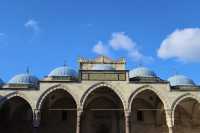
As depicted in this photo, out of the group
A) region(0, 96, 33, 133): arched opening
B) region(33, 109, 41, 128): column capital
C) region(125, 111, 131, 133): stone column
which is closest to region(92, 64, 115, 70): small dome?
region(125, 111, 131, 133): stone column

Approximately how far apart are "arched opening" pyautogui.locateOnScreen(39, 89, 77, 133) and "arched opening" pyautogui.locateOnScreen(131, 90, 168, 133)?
167 inches

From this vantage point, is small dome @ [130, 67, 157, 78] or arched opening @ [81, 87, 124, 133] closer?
arched opening @ [81, 87, 124, 133]

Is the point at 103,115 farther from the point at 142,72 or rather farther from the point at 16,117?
the point at 16,117

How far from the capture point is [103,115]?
2466cm

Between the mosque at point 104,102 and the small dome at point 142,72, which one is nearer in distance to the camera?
the mosque at point 104,102

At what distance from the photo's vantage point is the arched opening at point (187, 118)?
82.1ft

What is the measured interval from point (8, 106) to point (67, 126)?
425cm

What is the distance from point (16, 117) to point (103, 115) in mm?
6033

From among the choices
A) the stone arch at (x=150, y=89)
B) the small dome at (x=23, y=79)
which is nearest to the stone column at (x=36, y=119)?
the small dome at (x=23, y=79)

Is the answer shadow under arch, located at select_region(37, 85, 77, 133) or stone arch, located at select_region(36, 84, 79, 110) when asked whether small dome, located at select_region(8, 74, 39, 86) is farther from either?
stone arch, located at select_region(36, 84, 79, 110)

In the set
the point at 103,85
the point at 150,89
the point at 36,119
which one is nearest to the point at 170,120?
the point at 150,89

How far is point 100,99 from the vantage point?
81.3ft

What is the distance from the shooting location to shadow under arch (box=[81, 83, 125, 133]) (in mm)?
24172

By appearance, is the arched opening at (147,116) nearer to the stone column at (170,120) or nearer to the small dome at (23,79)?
the stone column at (170,120)
